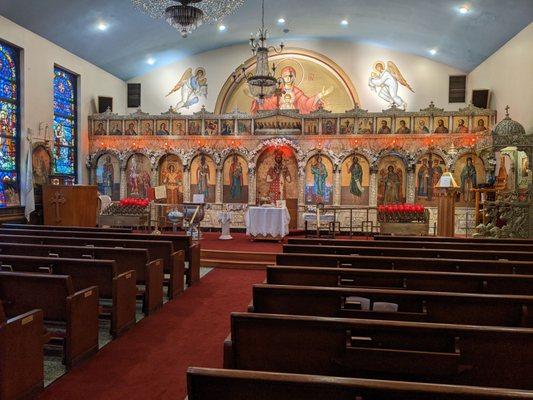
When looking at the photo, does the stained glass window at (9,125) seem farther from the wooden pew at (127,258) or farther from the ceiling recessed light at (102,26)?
the wooden pew at (127,258)

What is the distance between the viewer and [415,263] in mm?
4828

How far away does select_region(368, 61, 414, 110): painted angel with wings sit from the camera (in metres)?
16.7

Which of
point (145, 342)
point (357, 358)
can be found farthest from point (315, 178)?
point (357, 358)

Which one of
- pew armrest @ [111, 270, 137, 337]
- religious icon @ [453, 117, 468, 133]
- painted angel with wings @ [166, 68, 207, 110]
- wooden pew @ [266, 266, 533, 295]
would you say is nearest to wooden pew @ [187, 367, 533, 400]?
wooden pew @ [266, 266, 533, 295]

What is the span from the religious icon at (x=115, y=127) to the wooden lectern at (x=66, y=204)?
4.21 metres

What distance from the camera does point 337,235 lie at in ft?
44.7

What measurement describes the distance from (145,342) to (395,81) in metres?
14.9

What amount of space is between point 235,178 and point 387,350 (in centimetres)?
1264

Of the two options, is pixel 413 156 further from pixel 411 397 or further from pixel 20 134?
pixel 411 397

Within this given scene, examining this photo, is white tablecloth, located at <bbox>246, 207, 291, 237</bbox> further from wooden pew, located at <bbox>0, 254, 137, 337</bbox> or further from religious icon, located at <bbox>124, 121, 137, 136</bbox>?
wooden pew, located at <bbox>0, 254, 137, 337</bbox>

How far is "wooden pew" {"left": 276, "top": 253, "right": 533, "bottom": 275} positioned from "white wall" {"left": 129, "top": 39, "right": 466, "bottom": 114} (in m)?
12.9

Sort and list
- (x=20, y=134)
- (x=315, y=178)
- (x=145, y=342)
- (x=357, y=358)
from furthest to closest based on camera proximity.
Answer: (x=315, y=178), (x=20, y=134), (x=145, y=342), (x=357, y=358)

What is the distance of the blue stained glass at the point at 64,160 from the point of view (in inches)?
544

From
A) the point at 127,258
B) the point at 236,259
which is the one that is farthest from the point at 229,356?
the point at 236,259
